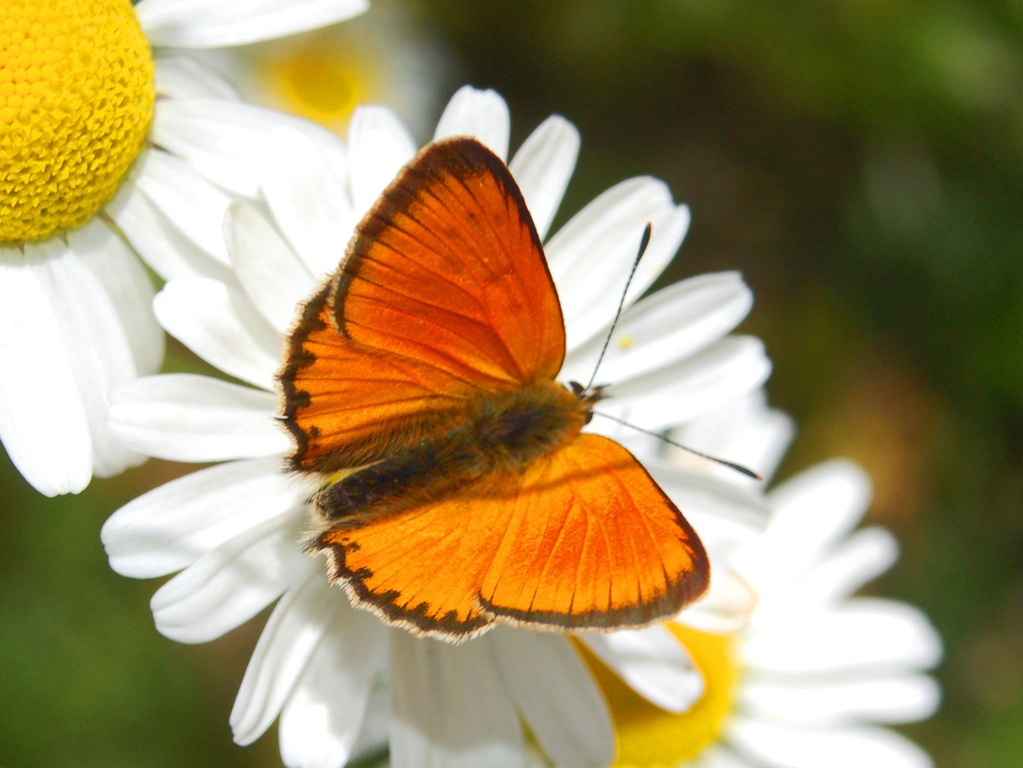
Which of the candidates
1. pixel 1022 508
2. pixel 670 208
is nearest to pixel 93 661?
pixel 670 208

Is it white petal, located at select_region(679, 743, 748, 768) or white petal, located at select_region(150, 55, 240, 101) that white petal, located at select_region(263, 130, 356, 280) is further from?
white petal, located at select_region(679, 743, 748, 768)

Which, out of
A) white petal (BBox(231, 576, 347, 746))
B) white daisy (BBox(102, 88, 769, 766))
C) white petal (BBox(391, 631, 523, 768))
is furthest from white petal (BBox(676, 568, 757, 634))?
Result: white petal (BBox(231, 576, 347, 746))

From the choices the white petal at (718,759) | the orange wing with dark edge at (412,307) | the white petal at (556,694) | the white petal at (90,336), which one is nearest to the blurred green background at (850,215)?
the white petal at (718,759)

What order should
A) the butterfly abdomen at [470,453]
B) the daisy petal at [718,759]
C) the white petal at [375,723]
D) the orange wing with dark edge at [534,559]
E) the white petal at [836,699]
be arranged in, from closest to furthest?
the orange wing with dark edge at [534,559], the butterfly abdomen at [470,453], the white petal at [375,723], the daisy petal at [718,759], the white petal at [836,699]

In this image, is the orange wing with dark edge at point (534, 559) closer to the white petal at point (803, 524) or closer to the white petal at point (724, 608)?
the white petal at point (724, 608)

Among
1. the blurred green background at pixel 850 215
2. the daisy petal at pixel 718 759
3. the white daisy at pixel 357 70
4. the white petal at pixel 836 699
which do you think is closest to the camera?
the daisy petal at pixel 718 759

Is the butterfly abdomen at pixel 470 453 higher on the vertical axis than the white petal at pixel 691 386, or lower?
lower
